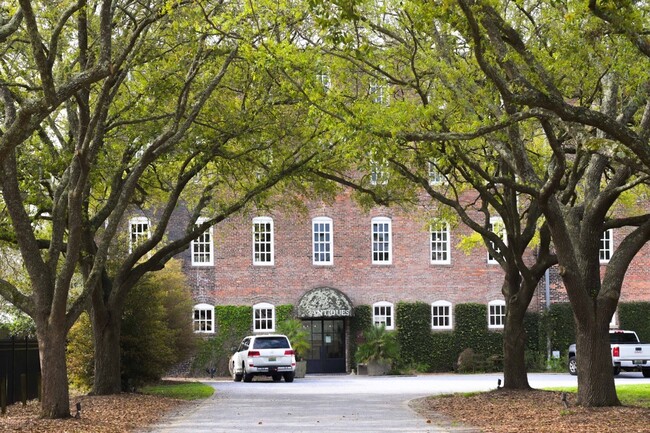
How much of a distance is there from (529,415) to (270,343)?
61.1 feet

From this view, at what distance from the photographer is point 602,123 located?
1370cm

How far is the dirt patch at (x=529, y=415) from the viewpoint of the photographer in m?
16.4

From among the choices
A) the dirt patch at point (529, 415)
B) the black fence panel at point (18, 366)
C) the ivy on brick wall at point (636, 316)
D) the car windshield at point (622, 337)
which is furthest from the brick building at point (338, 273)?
the dirt patch at point (529, 415)

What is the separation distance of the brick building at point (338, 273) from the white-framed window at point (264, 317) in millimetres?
41

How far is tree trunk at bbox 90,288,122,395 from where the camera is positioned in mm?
25641

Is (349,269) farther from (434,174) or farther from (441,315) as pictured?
(434,174)

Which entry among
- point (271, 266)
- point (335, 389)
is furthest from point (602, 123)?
point (271, 266)

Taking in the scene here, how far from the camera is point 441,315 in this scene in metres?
46.5

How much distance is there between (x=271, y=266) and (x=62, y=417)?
2767 centimetres

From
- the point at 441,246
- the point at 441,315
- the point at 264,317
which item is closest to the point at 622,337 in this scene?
the point at 441,315

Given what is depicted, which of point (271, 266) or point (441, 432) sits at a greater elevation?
point (271, 266)

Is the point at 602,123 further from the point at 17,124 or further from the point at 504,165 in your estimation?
the point at 504,165

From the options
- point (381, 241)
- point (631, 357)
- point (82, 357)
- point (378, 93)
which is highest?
point (378, 93)

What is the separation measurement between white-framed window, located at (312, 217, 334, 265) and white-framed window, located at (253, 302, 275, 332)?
106 inches
